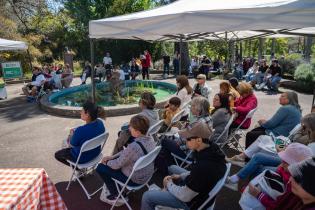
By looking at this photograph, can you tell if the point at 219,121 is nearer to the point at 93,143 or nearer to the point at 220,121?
the point at 220,121

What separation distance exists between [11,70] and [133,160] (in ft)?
45.7

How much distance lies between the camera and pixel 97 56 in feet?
81.9

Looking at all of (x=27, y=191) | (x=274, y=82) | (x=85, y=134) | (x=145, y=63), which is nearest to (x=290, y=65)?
(x=274, y=82)

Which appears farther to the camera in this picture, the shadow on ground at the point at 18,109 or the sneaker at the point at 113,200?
the shadow on ground at the point at 18,109

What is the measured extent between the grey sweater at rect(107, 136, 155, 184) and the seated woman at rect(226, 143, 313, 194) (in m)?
1.18

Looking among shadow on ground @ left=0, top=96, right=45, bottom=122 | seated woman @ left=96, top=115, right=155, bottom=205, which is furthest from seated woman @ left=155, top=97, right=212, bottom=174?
shadow on ground @ left=0, top=96, right=45, bottom=122

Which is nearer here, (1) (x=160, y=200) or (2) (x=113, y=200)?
(1) (x=160, y=200)

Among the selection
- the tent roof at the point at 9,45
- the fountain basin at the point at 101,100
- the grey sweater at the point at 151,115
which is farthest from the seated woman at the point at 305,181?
the tent roof at the point at 9,45

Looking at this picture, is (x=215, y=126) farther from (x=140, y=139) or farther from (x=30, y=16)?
(x=30, y=16)

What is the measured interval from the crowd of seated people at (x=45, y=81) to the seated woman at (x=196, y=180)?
30.6ft

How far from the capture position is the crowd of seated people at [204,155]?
2.60m

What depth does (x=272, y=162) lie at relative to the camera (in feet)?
11.7

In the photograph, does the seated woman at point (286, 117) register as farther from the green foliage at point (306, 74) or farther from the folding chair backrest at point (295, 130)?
the green foliage at point (306, 74)

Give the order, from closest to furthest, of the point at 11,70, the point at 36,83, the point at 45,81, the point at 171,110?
1. the point at 171,110
2. the point at 36,83
3. the point at 45,81
4. the point at 11,70
